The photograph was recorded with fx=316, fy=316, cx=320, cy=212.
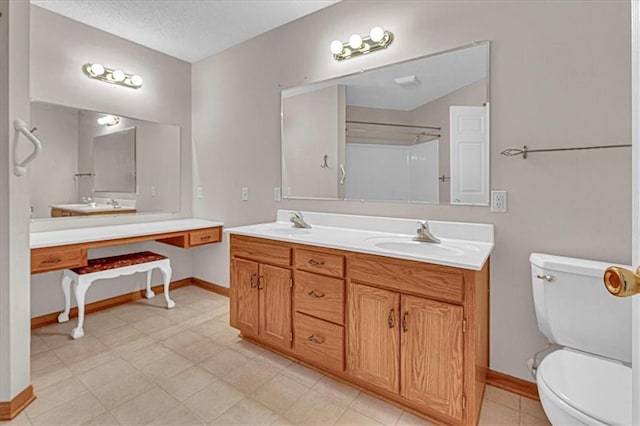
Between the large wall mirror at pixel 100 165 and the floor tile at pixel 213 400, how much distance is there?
1982 mm

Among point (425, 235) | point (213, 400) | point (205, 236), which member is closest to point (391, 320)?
point (425, 235)

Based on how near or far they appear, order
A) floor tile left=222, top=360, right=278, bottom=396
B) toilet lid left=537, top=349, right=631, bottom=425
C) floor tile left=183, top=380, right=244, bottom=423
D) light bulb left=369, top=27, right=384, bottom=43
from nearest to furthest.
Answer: toilet lid left=537, top=349, right=631, bottom=425
floor tile left=183, top=380, right=244, bottom=423
floor tile left=222, top=360, right=278, bottom=396
light bulb left=369, top=27, right=384, bottom=43

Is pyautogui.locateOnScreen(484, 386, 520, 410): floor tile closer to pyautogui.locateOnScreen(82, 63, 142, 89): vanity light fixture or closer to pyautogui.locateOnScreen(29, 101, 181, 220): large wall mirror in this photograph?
pyautogui.locateOnScreen(29, 101, 181, 220): large wall mirror

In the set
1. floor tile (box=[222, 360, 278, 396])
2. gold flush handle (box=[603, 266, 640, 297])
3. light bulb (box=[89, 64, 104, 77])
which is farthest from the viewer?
light bulb (box=[89, 64, 104, 77])

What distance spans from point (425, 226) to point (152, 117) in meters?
2.88

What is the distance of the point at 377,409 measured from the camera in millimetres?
1611

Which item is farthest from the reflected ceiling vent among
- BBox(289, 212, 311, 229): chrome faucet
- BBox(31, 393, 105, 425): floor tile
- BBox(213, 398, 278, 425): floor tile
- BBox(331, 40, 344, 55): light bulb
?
BBox(31, 393, 105, 425): floor tile

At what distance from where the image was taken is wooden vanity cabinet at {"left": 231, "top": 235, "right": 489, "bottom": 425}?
1.40m

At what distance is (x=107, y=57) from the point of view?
2.83m

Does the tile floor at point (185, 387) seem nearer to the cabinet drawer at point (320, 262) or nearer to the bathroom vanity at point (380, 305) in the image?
the bathroom vanity at point (380, 305)

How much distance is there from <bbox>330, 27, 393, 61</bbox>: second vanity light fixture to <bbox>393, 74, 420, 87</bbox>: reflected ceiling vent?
251mm

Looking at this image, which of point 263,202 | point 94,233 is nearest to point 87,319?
point 94,233

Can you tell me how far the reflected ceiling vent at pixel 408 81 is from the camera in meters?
2.05

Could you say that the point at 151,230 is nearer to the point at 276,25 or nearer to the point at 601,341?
the point at 276,25
